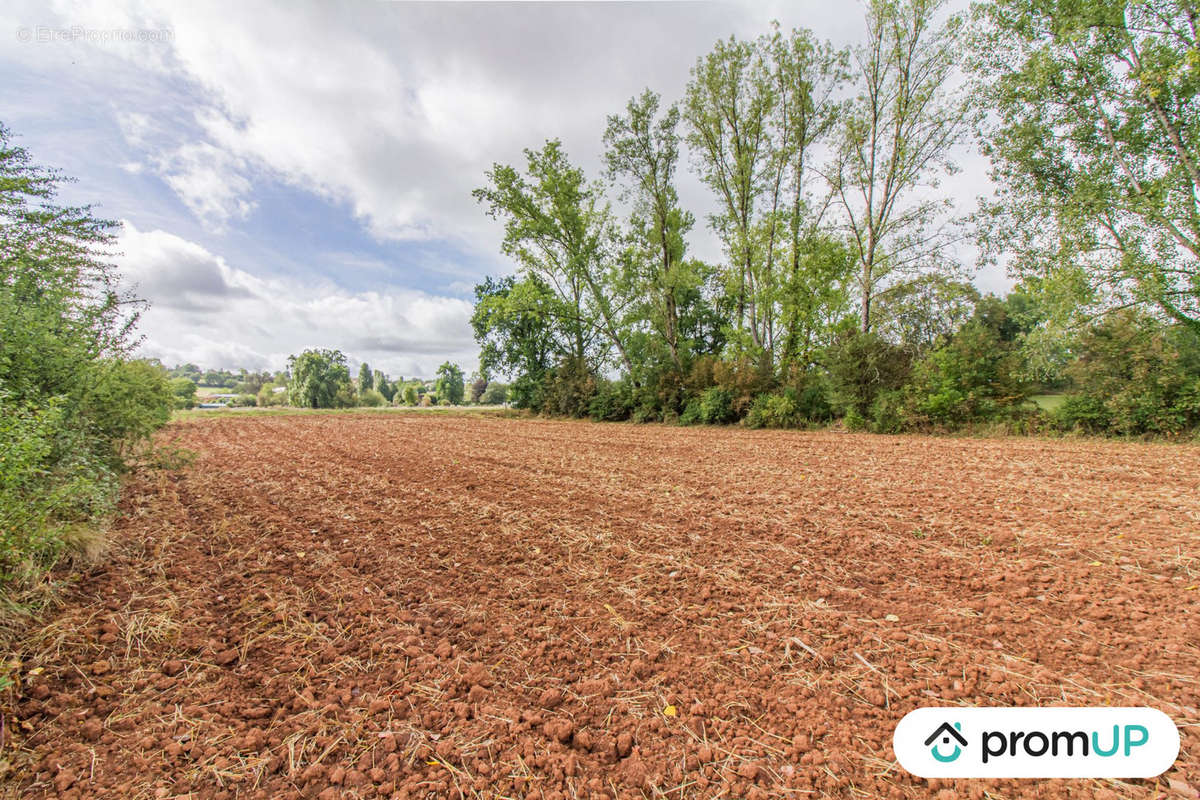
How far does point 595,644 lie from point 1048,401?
593 inches

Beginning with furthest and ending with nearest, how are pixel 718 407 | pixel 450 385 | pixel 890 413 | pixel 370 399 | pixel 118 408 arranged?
pixel 450 385 → pixel 370 399 → pixel 718 407 → pixel 890 413 → pixel 118 408

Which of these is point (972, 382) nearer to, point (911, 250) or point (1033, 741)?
point (911, 250)

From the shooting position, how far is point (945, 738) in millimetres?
1795

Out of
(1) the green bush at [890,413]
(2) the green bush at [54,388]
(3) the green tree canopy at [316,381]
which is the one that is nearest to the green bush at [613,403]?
(1) the green bush at [890,413]

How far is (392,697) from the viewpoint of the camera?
1.98 m

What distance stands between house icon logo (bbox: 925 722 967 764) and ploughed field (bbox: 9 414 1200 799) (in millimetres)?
141

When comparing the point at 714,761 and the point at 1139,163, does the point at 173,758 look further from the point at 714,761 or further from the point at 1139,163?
the point at 1139,163

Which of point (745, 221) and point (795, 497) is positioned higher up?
point (745, 221)

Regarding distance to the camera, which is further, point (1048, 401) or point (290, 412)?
point (290, 412)

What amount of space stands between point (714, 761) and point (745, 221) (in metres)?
20.3

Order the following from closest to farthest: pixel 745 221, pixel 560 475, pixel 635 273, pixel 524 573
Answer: pixel 524 573 < pixel 560 475 < pixel 745 221 < pixel 635 273

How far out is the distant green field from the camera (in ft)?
35.8

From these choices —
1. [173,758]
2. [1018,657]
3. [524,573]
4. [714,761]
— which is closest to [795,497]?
[1018,657]

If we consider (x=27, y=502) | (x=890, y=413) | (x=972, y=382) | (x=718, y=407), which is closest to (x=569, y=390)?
(x=718, y=407)
